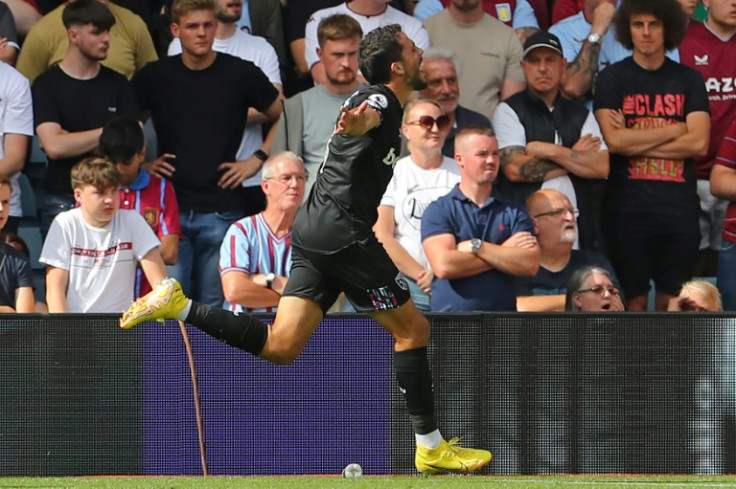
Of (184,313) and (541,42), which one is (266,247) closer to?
(184,313)

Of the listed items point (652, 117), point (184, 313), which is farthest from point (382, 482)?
point (652, 117)

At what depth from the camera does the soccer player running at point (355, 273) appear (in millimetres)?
6473

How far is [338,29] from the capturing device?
9438mm

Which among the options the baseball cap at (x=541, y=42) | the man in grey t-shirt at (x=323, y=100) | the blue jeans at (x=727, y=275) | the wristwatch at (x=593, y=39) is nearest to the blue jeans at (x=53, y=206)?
the man in grey t-shirt at (x=323, y=100)

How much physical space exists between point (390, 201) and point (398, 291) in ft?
8.23

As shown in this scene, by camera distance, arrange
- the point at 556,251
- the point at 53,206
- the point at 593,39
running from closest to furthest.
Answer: the point at 556,251 → the point at 53,206 → the point at 593,39

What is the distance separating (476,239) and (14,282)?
294cm

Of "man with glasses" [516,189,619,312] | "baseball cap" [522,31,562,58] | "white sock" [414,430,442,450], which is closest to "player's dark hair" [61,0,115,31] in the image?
"baseball cap" [522,31,562,58]

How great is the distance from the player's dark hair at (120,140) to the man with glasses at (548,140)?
2.59 meters

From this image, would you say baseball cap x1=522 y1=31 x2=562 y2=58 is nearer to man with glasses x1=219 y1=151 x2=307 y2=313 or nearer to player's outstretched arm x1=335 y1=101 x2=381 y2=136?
man with glasses x1=219 y1=151 x2=307 y2=313

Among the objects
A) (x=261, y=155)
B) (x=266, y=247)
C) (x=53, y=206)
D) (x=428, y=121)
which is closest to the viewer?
(x=266, y=247)

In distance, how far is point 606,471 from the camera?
705 cm

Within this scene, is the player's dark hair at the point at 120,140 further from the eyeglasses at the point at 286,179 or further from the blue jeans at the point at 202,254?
the eyeglasses at the point at 286,179

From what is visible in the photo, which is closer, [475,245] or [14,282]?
[475,245]
